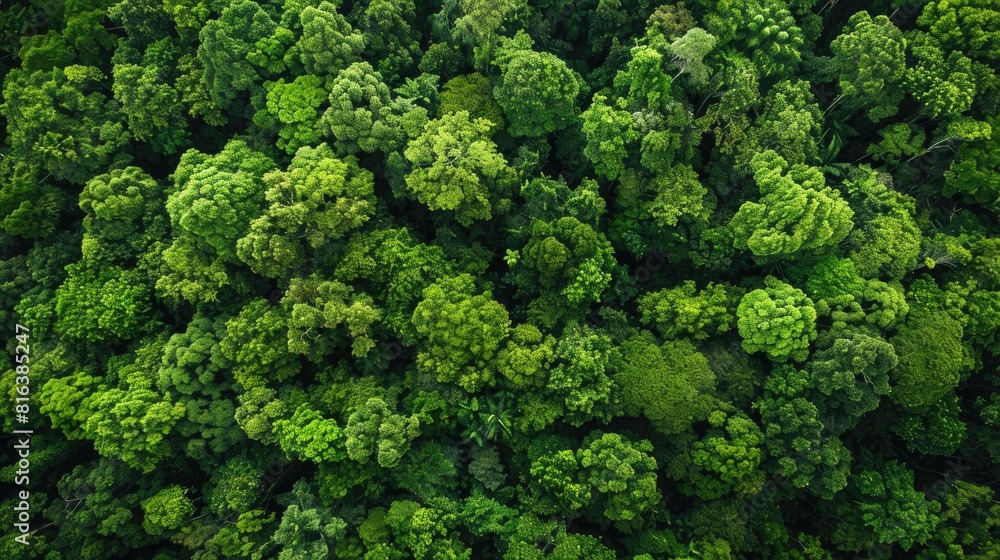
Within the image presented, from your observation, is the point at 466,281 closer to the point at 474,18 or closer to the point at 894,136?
the point at 474,18

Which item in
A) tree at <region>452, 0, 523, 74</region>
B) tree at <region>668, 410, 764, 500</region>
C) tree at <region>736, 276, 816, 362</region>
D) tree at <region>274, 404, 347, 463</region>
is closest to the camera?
tree at <region>274, 404, 347, 463</region>

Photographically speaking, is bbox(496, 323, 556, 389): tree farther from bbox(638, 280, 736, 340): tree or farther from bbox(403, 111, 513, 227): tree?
bbox(403, 111, 513, 227): tree

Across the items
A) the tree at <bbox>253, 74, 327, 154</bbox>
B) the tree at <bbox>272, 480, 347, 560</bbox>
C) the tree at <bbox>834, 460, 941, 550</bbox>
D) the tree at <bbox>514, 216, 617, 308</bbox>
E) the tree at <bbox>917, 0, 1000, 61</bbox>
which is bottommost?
the tree at <bbox>272, 480, 347, 560</bbox>

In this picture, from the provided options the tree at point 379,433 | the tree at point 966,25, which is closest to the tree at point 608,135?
the tree at point 379,433

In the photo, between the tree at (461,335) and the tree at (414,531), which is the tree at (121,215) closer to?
the tree at (461,335)

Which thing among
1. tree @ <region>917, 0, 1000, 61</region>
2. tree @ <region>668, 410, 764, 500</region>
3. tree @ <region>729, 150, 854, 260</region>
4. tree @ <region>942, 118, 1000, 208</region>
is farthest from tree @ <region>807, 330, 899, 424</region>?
tree @ <region>917, 0, 1000, 61</region>

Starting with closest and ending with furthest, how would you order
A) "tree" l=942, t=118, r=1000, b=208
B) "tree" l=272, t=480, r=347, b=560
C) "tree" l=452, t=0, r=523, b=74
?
1. "tree" l=272, t=480, r=347, b=560
2. "tree" l=942, t=118, r=1000, b=208
3. "tree" l=452, t=0, r=523, b=74

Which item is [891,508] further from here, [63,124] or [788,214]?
[63,124]

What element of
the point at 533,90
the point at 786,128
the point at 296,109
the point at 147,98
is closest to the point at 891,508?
the point at 786,128
